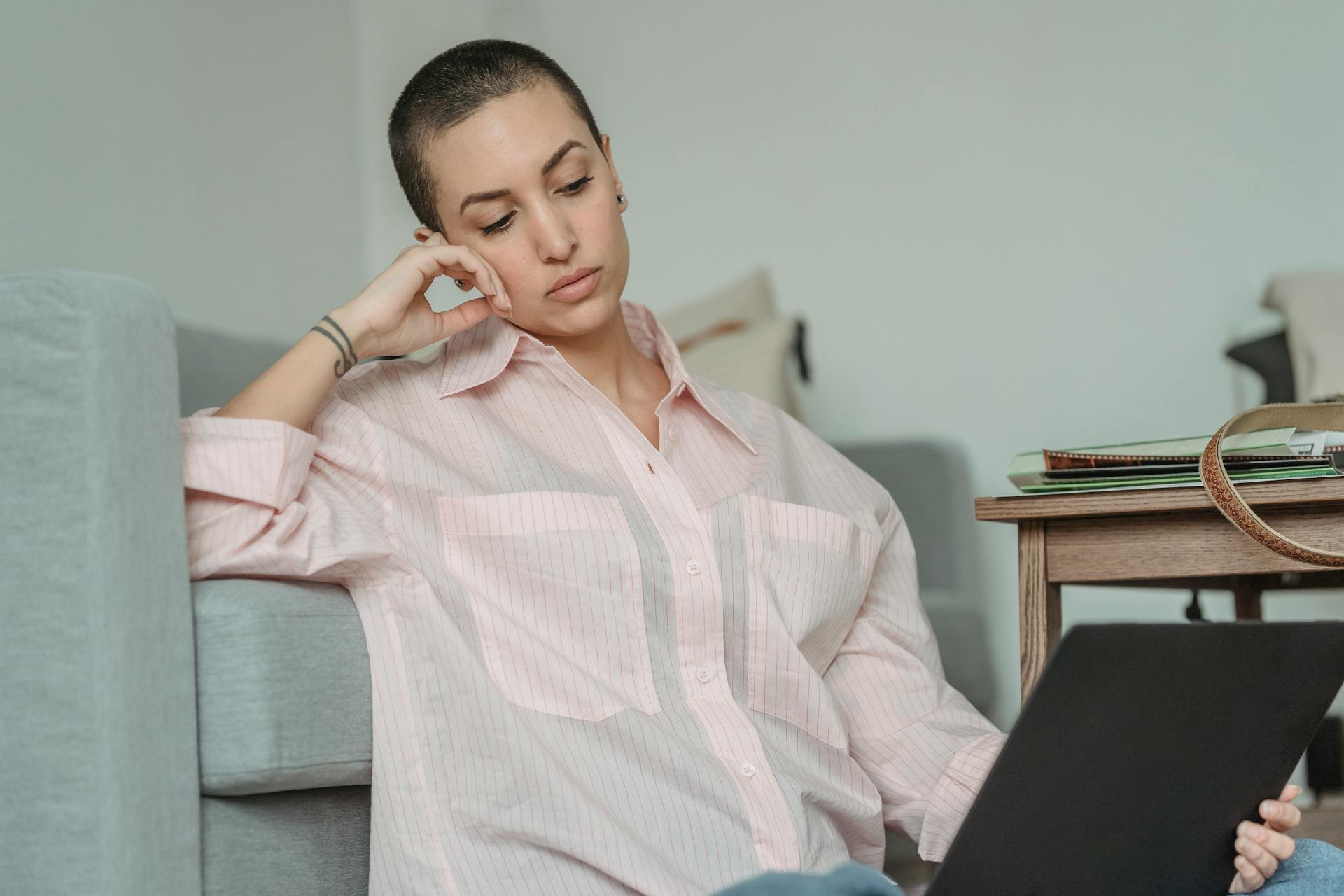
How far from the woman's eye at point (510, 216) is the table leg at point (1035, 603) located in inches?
20.1

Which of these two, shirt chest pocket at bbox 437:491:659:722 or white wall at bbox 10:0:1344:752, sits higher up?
white wall at bbox 10:0:1344:752

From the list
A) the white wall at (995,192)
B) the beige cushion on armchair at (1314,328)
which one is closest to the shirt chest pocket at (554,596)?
the beige cushion on armchair at (1314,328)

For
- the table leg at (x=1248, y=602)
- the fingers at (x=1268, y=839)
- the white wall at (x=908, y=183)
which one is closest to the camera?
the fingers at (x=1268, y=839)

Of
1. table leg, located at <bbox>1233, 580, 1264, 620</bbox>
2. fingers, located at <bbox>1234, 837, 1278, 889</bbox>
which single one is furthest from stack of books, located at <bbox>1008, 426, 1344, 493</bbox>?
table leg, located at <bbox>1233, 580, 1264, 620</bbox>

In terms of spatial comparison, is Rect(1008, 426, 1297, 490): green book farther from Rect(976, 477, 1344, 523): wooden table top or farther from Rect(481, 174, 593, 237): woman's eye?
Rect(481, 174, 593, 237): woman's eye

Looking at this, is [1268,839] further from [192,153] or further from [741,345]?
[192,153]

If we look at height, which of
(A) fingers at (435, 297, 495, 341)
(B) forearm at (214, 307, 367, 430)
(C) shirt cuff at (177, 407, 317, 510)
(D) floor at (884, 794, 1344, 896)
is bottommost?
(D) floor at (884, 794, 1344, 896)

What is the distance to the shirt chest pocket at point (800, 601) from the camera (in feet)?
3.47

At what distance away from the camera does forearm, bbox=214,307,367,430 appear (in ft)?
3.16

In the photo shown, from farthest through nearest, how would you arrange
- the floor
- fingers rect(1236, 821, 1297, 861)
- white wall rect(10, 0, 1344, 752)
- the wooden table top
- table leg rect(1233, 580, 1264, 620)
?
white wall rect(10, 0, 1344, 752) → table leg rect(1233, 580, 1264, 620) → the floor → the wooden table top → fingers rect(1236, 821, 1297, 861)

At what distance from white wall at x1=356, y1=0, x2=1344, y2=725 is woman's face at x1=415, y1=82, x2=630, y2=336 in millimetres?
1788

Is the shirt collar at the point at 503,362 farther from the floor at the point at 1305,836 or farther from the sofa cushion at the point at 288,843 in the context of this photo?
the floor at the point at 1305,836

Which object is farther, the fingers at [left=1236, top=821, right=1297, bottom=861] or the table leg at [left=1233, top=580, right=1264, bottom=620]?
the table leg at [left=1233, top=580, right=1264, bottom=620]

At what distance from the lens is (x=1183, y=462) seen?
1.04 metres
